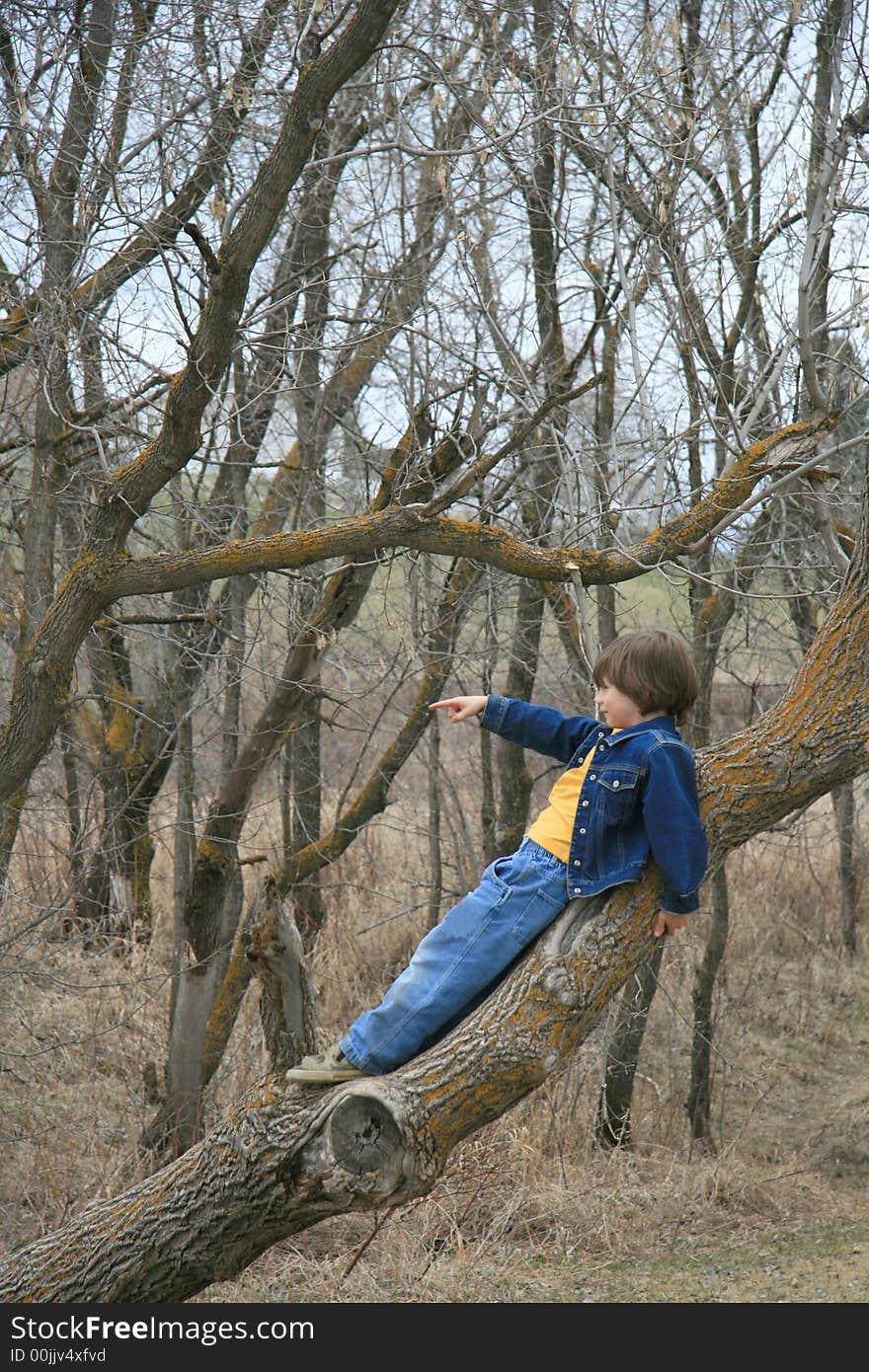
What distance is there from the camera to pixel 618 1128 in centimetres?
743

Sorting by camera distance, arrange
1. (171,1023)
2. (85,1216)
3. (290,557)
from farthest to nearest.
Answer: (171,1023) → (290,557) → (85,1216)

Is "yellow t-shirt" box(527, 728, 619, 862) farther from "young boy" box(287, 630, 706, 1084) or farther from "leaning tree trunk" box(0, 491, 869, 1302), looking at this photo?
"leaning tree trunk" box(0, 491, 869, 1302)

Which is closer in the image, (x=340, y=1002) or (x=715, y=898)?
(x=715, y=898)

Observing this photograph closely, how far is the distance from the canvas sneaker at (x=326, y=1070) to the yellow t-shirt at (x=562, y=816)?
29.5 inches

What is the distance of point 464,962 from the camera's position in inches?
117

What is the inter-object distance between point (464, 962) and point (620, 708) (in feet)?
2.53

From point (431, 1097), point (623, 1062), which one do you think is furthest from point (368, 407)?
point (431, 1097)

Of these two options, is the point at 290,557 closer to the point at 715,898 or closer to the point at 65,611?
the point at 65,611

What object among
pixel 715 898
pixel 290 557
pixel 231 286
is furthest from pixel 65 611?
pixel 715 898

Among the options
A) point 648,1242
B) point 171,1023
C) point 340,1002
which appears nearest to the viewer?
point 648,1242

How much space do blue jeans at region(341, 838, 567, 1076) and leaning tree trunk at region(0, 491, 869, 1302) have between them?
91mm

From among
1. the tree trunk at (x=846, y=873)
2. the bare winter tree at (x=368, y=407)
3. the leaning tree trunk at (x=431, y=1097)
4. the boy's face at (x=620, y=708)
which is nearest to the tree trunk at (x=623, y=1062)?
the bare winter tree at (x=368, y=407)

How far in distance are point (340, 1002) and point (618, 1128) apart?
228cm

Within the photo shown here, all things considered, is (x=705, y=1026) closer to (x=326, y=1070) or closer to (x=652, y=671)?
(x=326, y=1070)
